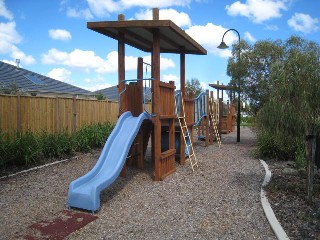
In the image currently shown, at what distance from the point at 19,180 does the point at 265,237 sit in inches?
216

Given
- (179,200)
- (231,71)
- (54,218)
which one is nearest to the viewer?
(54,218)

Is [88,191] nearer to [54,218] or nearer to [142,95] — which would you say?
[54,218]

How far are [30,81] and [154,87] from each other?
19116 millimetres

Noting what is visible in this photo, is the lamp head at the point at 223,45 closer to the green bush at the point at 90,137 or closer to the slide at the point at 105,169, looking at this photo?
the green bush at the point at 90,137

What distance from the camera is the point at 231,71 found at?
1527cm

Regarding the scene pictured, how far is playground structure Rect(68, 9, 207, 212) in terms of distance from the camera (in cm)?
604

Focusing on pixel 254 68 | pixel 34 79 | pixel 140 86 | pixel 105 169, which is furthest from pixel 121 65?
pixel 34 79

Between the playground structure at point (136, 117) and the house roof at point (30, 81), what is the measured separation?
46.1 ft

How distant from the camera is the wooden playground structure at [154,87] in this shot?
301 inches

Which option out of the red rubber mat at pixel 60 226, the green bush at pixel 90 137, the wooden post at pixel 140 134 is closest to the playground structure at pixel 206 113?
the green bush at pixel 90 137

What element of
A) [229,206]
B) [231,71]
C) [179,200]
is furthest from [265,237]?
[231,71]

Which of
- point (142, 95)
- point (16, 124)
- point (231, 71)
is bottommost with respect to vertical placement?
point (16, 124)

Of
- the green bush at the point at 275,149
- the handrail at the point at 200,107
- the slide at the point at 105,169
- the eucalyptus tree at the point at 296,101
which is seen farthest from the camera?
the handrail at the point at 200,107

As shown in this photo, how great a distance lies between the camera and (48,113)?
1080cm
